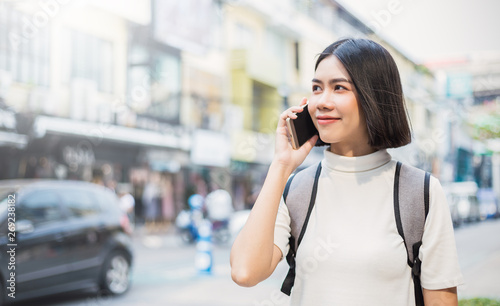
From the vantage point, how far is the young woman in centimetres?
123

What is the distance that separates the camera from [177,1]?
13.7 metres

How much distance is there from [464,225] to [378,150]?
14.0 ft

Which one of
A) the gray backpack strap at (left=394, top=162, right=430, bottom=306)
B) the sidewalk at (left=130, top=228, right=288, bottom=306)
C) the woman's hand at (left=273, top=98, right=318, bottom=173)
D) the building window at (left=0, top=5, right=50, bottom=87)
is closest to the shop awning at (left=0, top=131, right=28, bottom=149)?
→ the building window at (left=0, top=5, right=50, bottom=87)

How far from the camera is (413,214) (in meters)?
1.24

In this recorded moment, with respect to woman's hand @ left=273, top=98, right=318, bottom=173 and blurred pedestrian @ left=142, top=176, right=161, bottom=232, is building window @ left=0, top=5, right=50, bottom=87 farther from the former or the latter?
woman's hand @ left=273, top=98, right=318, bottom=173

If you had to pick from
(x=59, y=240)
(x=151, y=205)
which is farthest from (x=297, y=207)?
(x=151, y=205)

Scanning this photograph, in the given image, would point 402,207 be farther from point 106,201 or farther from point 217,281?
point 217,281

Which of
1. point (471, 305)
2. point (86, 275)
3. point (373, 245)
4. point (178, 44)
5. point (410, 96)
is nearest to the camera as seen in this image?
point (373, 245)

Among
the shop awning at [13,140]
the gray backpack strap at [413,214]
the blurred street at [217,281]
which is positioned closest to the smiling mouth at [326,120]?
the gray backpack strap at [413,214]

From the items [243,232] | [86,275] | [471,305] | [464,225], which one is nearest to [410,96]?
[464,225]

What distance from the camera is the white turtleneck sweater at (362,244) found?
122 cm

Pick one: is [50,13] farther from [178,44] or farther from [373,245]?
[373,245]

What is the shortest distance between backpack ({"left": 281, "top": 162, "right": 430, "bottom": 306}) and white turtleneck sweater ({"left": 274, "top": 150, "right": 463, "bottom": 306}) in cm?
1

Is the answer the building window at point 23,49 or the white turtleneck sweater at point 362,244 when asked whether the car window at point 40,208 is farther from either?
the building window at point 23,49
